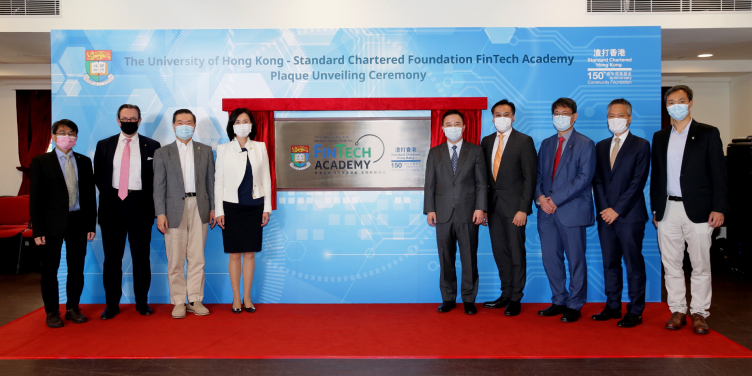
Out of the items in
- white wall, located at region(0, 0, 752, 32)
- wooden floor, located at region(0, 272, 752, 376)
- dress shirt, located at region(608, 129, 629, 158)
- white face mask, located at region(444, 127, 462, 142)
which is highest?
white wall, located at region(0, 0, 752, 32)

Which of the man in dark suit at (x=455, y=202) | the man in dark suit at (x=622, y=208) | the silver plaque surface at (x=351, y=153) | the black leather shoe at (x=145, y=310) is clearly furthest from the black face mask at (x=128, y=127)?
the man in dark suit at (x=622, y=208)

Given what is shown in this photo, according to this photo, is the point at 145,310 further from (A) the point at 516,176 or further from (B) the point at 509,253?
(A) the point at 516,176

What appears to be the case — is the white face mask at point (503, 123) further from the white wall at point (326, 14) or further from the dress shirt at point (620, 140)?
the white wall at point (326, 14)

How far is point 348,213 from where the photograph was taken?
15.2 feet

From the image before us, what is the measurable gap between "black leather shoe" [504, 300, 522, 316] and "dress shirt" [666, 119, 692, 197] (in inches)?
60.2

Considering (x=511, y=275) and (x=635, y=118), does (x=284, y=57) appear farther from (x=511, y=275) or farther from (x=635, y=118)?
(x=635, y=118)

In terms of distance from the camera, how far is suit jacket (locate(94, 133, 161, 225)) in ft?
13.5

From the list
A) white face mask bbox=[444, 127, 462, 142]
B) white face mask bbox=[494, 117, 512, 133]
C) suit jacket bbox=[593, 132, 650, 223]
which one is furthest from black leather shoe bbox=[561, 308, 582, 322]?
white face mask bbox=[444, 127, 462, 142]

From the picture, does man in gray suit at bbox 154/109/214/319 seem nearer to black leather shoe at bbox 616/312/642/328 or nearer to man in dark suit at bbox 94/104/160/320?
man in dark suit at bbox 94/104/160/320

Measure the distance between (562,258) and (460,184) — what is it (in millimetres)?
1108

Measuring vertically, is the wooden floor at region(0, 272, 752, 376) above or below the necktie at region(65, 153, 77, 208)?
below

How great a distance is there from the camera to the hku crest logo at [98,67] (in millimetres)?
4594

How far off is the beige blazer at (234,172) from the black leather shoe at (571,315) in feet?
9.08

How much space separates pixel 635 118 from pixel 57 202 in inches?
207
